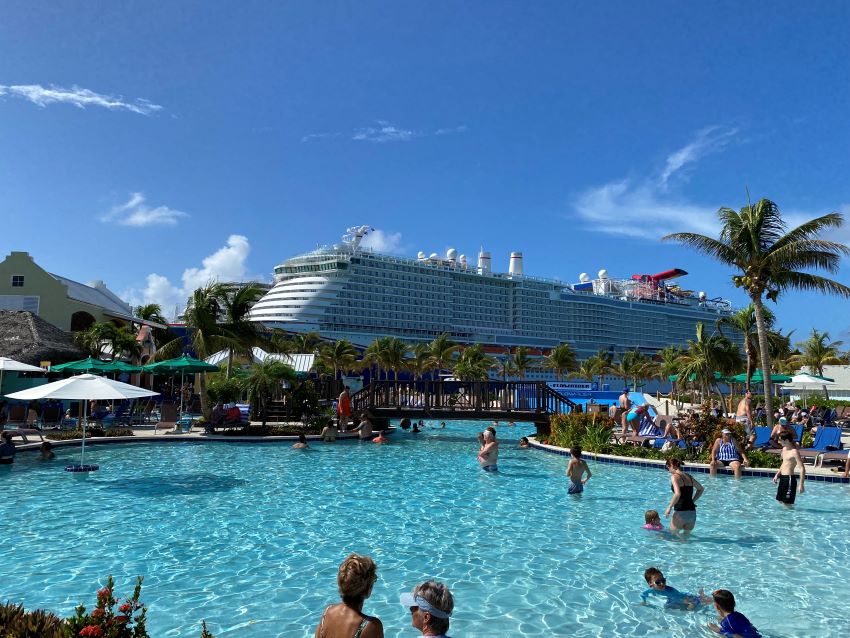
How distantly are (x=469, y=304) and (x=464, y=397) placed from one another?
7098cm

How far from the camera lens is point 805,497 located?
10648 millimetres

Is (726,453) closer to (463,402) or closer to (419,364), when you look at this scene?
(463,402)

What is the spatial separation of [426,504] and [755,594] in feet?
17.3

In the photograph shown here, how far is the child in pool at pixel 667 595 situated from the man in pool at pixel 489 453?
7554mm

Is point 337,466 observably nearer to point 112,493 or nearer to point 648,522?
point 112,493

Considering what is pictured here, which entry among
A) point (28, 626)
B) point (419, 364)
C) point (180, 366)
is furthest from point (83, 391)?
point (419, 364)

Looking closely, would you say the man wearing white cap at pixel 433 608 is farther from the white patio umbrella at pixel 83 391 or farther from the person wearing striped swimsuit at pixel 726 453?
the person wearing striped swimsuit at pixel 726 453

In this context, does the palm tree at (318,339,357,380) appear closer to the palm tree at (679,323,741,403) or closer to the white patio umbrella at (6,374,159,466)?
the palm tree at (679,323,741,403)

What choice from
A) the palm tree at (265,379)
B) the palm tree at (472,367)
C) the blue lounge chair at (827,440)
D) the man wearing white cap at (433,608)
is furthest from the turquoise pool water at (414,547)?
the palm tree at (472,367)

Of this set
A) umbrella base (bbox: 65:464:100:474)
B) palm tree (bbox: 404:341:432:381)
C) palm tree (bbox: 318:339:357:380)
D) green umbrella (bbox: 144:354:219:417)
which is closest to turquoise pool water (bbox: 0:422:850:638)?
umbrella base (bbox: 65:464:100:474)

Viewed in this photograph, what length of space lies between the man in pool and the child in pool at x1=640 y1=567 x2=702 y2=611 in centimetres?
755

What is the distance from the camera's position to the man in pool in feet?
43.9

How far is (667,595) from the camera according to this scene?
568 centimetres

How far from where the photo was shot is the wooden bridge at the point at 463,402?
67.2 ft
